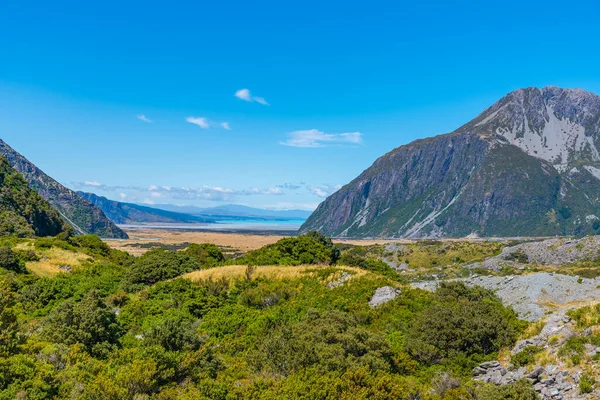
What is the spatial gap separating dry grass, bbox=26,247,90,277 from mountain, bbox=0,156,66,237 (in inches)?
994

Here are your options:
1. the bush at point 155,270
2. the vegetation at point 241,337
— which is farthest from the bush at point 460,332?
the bush at point 155,270

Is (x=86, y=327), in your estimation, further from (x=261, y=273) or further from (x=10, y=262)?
(x=10, y=262)

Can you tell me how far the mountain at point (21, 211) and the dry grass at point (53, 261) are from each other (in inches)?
994

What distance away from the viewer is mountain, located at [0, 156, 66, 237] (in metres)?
58.5

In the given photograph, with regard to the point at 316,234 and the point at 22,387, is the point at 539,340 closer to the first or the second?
the point at 22,387

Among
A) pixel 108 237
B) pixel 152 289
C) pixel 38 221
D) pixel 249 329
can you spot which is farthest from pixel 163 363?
pixel 108 237

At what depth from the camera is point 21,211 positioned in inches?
2763

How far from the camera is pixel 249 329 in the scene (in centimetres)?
1814

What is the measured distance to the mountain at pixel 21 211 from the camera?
58.5 m

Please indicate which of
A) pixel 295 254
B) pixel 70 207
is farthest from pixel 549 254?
pixel 70 207

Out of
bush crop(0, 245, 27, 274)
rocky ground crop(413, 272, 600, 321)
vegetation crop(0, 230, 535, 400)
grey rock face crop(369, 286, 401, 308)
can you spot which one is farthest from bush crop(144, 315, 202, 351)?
bush crop(0, 245, 27, 274)

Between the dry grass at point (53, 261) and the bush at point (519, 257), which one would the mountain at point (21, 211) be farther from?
the bush at point (519, 257)

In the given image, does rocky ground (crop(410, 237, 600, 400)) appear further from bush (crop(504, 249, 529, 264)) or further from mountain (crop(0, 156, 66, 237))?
mountain (crop(0, 156, 66, 237))

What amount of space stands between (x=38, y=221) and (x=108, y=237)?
11427cm
